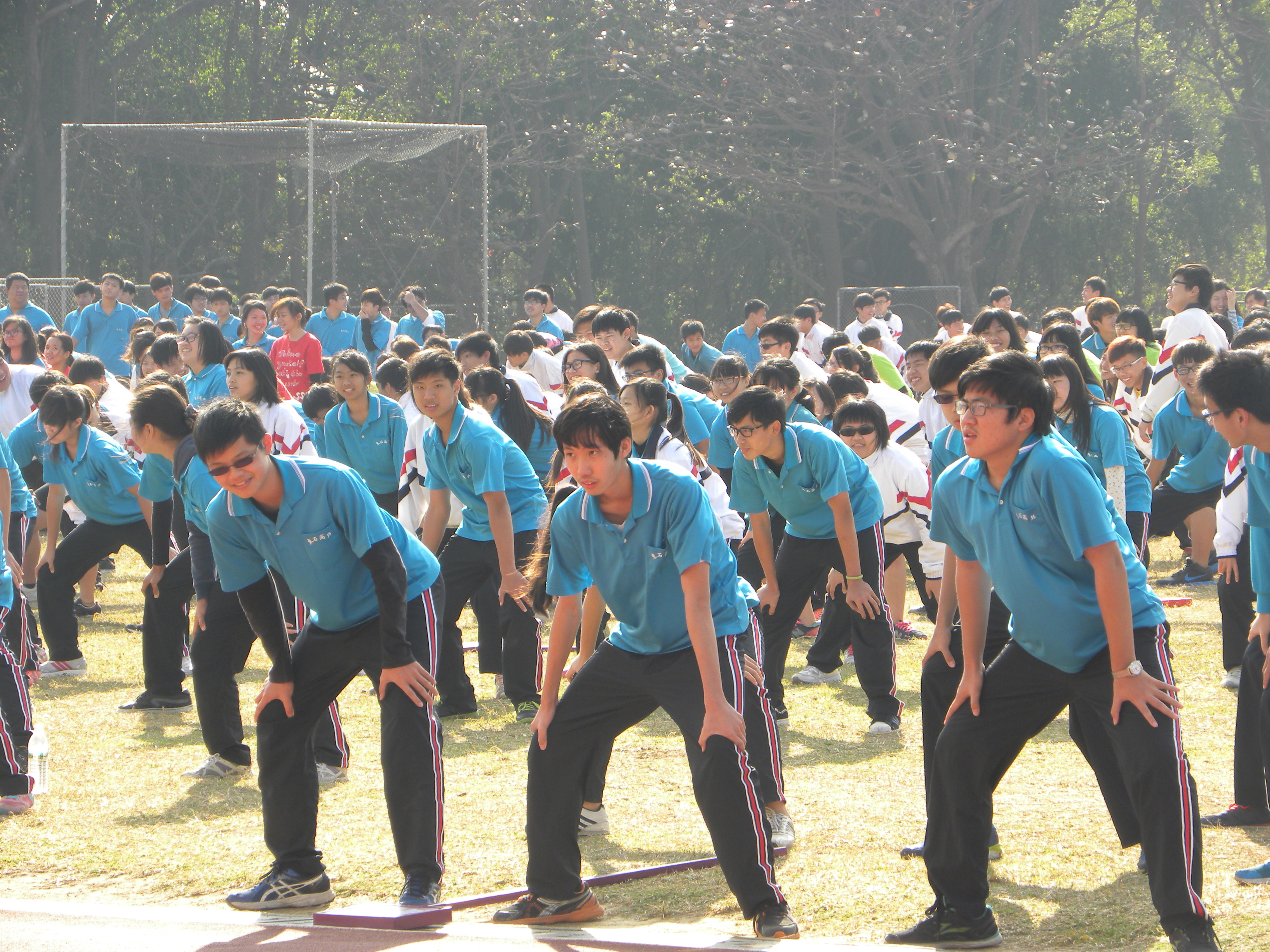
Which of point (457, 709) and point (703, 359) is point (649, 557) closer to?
point (457, 709)

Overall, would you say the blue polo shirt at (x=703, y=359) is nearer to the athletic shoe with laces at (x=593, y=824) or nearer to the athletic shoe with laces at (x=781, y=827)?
the athletic shoe with laces at (x=593, y=824)

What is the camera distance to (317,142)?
16828mm

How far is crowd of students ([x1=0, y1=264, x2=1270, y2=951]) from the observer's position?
3.97 m

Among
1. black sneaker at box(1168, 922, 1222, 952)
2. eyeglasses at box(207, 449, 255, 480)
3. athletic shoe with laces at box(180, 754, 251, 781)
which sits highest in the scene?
eyeglasses at box(207, 449, 255, 480)

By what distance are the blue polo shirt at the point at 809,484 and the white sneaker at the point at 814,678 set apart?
1.51 m

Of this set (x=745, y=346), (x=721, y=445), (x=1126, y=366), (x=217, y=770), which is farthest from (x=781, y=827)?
(x=745, y=346)

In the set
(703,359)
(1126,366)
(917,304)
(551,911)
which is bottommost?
(551,911)

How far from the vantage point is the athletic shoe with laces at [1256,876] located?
4.48 metres

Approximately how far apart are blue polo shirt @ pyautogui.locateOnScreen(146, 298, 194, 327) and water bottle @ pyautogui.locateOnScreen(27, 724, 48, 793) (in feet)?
33.8

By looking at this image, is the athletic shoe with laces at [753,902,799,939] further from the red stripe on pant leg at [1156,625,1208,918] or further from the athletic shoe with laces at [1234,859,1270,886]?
the athletic shoe with laces at [1234,859,1270,886]

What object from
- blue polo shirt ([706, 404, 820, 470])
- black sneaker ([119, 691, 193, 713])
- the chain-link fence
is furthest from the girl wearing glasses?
the chain-link fence

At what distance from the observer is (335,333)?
1524cm

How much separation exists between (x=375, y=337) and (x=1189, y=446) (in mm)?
9087

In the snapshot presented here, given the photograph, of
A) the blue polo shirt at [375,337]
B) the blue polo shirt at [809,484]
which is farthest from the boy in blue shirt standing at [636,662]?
the blue polo shirt at [375,337]
